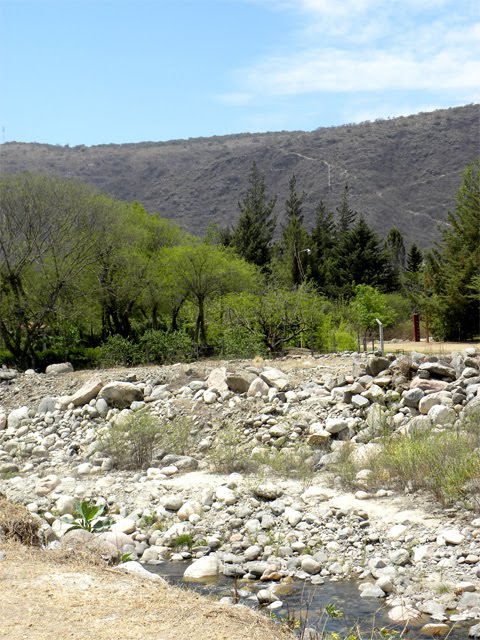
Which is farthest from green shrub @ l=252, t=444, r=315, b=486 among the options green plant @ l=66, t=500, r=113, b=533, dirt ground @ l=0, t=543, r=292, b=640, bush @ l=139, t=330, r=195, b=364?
bush @ l=139, t=330, r=195, b=364

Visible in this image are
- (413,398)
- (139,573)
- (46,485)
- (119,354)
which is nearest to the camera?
(139,573)

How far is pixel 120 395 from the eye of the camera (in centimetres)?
1684

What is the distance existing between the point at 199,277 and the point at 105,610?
2458 cm

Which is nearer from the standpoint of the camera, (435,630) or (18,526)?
(435,630)

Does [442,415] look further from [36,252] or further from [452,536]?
[36,252]

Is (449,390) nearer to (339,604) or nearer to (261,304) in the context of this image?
(339,604)

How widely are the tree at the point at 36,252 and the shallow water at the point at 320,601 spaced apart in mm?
17910

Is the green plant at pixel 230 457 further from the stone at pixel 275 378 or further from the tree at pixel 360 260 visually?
the tree at pixel 360 260

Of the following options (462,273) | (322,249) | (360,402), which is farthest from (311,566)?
(322,249)

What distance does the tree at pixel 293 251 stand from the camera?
48562 mm

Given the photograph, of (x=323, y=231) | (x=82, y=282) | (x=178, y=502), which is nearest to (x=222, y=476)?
(x=178, y=502)

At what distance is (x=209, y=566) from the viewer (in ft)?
28.9

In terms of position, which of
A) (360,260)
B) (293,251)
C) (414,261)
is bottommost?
(414,261)

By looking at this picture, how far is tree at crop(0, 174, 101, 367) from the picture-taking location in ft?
85.0
